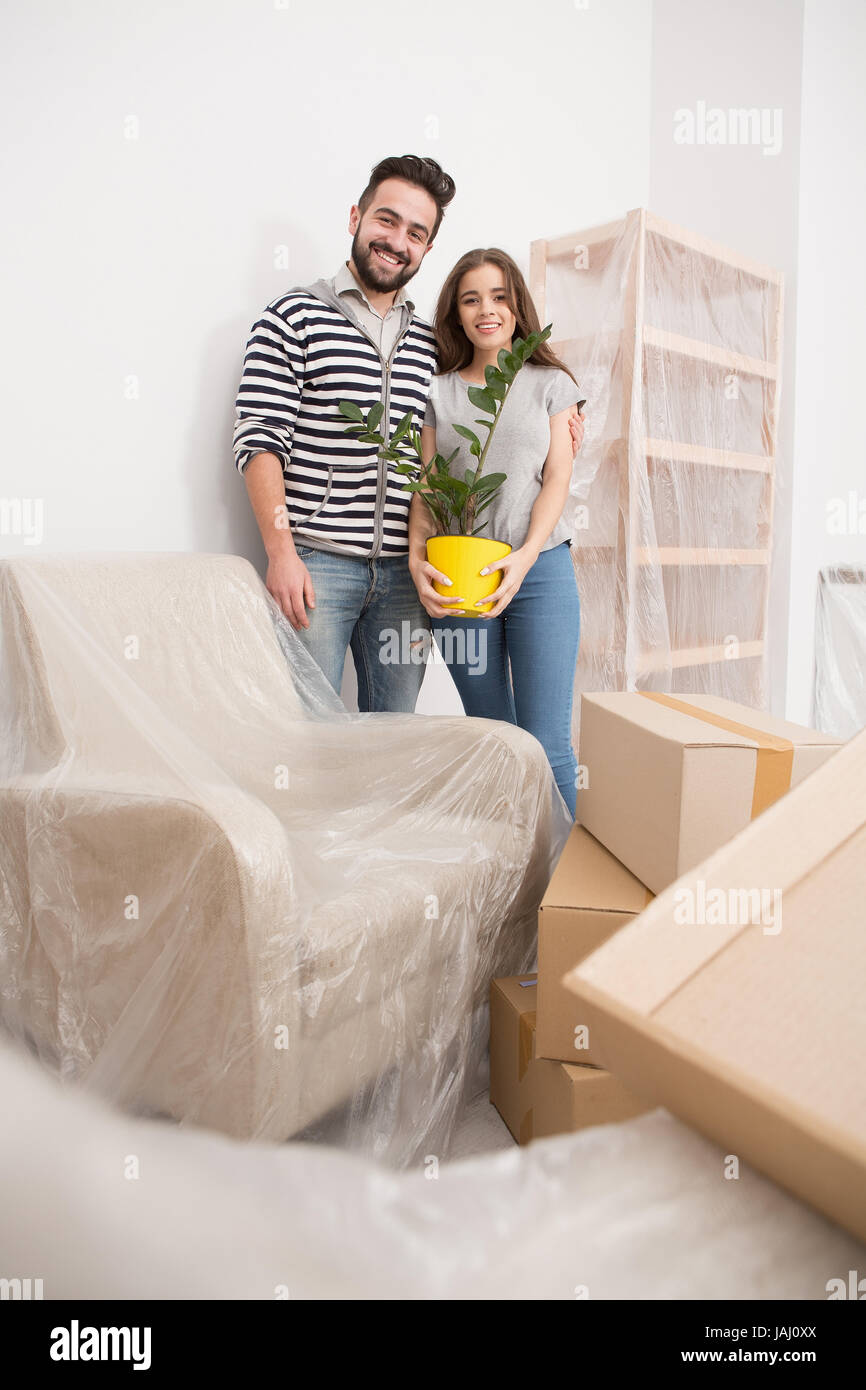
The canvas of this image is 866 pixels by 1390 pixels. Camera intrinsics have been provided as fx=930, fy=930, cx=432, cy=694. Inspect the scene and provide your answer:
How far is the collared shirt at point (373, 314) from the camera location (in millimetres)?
1656

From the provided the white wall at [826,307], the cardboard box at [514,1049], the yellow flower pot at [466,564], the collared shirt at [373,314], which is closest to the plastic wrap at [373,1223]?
the cardboard box at [514,1049]

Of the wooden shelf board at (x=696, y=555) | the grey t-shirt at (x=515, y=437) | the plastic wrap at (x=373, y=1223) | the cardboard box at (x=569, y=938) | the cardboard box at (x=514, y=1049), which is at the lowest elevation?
the cardboard box at (x=514, y=1049)

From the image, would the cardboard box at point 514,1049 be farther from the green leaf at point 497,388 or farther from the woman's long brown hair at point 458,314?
the woman's long brown hair at point 458,314

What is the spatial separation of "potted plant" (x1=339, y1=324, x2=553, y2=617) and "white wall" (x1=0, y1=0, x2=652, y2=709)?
35cm

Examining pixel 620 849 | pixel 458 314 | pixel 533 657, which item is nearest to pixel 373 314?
pixel 458 314

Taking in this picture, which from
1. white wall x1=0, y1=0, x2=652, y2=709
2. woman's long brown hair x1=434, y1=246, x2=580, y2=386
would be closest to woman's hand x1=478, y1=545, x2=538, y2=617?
woman's long brown hair x1=434, y1=246, x2=580, y2=386

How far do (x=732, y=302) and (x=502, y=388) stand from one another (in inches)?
55.7

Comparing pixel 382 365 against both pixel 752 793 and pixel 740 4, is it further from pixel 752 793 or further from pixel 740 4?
pixel 740 4

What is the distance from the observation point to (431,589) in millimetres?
1556

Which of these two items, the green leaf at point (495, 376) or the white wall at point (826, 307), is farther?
the white wall at point (826, 307)

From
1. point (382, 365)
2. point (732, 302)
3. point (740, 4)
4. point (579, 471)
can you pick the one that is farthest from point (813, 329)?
point (382, 365)

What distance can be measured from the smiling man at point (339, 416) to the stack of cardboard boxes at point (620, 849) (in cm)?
61
